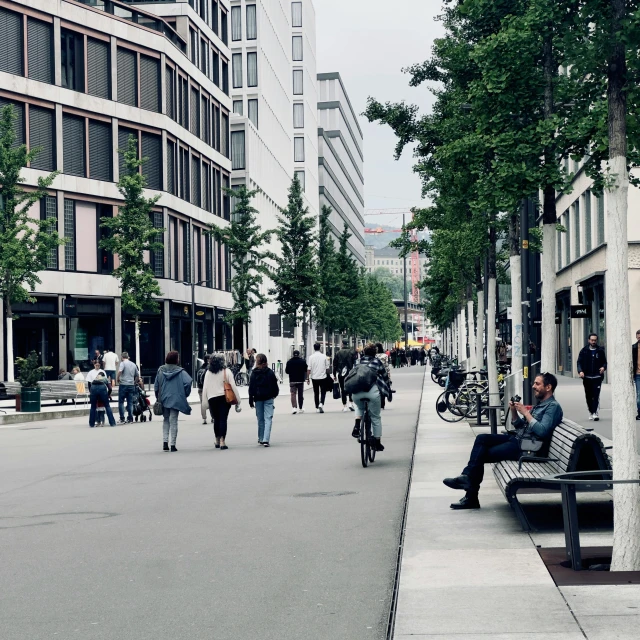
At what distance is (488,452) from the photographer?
34.0 feet

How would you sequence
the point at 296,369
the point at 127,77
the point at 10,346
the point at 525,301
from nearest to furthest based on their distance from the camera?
1. the point at 525,301
2. the point at 296,369
3. the point at 10,346
4. the point at 127,77

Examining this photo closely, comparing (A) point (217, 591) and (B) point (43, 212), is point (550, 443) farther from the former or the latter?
(B) point (43, 212)

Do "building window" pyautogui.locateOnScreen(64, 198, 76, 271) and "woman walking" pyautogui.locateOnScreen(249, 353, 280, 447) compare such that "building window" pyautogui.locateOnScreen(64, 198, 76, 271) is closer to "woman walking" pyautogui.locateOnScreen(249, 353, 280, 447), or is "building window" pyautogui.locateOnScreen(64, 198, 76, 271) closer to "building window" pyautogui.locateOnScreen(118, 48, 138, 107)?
"building window" pyautogui.locateOnScreen(118, 48, 138, 107)

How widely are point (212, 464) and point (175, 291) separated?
39379 millimetres

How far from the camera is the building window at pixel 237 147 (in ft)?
241

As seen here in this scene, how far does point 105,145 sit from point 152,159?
313cm

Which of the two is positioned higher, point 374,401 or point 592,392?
point 374,401

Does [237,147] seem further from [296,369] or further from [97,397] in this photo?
[97,397]

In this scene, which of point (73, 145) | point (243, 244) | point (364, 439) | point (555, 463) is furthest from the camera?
point (243, 244)

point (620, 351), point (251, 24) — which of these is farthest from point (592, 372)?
point (251, 24)

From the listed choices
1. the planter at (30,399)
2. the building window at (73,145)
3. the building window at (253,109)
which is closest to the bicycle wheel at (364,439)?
the planter at (30,399)

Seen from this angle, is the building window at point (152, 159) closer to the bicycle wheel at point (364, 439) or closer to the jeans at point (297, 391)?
the jeans at point (297, 391)

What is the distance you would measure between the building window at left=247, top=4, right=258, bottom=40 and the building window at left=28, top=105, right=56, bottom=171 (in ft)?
120

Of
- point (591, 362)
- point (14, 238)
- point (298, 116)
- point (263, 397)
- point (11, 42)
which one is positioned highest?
point (298, 116)
